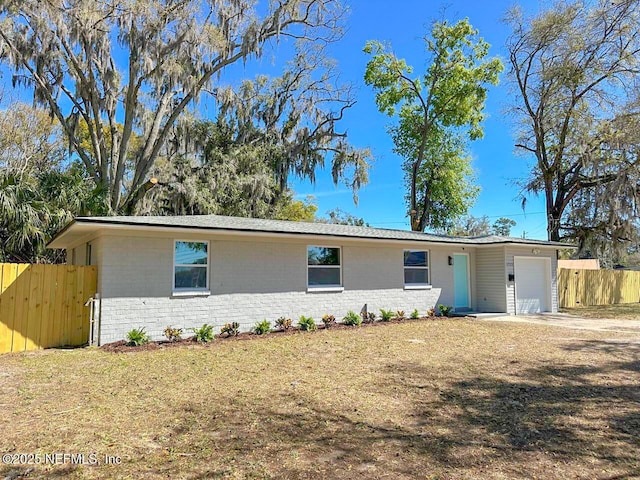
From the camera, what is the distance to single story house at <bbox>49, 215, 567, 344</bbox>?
881 cm

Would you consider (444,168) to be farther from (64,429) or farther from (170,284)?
(64,429)

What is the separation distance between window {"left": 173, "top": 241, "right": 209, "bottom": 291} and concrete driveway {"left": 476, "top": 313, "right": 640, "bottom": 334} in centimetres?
901

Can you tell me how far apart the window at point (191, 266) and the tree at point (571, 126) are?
1739cm

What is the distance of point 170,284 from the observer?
9.30 m

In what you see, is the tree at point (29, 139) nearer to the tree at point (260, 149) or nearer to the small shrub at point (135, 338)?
the tree at point (260, 149)

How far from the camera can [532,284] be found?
1529cm

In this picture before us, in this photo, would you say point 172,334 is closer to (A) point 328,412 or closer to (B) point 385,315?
(A) point 328,412

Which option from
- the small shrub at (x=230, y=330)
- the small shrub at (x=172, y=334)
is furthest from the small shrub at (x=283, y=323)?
the small shrub at (x=172, y=334)

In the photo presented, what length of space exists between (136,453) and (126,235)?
20.6 ft

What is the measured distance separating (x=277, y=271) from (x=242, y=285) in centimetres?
107

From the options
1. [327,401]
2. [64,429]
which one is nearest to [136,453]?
[64,429]

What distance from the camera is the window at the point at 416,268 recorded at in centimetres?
1355

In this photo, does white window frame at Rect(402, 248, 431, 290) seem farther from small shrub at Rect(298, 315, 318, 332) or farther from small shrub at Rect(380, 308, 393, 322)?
small shrub at Rect(298, 315, 318, 332)

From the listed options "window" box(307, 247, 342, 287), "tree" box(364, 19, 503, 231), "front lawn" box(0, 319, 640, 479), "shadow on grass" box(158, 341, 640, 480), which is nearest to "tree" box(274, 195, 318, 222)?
"tree" box(364, 19, 503, 231)
